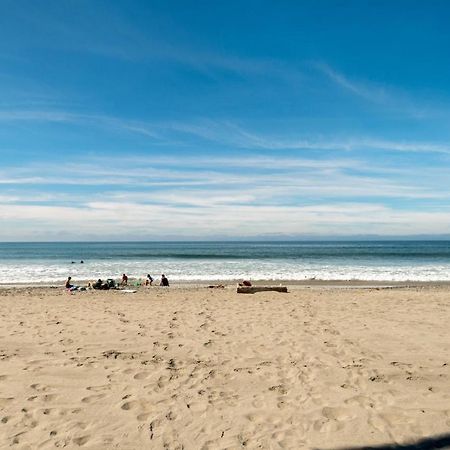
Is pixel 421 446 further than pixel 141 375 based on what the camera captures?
No

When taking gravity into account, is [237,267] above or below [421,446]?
below

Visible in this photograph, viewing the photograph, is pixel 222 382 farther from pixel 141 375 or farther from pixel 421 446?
pixel 421 446

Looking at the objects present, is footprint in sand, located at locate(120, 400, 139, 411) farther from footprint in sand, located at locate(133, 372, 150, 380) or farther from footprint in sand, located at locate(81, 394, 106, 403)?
footprint in sand, located at locate(133, 372, 150, 380)

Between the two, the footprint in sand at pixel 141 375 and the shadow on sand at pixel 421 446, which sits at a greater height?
the footprint in sand at pixel 141 375

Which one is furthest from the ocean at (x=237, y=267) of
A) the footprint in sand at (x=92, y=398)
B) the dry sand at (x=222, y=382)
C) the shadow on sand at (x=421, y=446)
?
the shadow on sand at (x=421, y=446)

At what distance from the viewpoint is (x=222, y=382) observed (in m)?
6.28

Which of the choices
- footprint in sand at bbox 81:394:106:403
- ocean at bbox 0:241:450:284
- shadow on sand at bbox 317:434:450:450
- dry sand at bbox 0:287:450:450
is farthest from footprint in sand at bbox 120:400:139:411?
ocean at bbox 0:241:450:284

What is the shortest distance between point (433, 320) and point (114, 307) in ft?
34.0

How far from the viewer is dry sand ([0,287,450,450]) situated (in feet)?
15.4

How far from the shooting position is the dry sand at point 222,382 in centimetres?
468

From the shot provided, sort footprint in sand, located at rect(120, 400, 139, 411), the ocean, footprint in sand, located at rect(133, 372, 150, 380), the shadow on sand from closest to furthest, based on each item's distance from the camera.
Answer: the shadow on sand
footprint in sand, located at rect(120, 400, 139, 411)
footprint in sand, located at rect(133, 372, 150, 380)
the ocean

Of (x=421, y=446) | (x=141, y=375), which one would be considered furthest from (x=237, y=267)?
(x=421, y=446)

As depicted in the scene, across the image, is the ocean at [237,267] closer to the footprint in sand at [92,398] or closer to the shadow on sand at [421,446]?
the footprint in sand at [92,398]

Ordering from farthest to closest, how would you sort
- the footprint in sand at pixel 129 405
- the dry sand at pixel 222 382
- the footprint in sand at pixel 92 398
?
the footprint in sand at pixel 92 398 < the footprint in sand at pixel 129 405 < the dry sand at pixel 222 382
